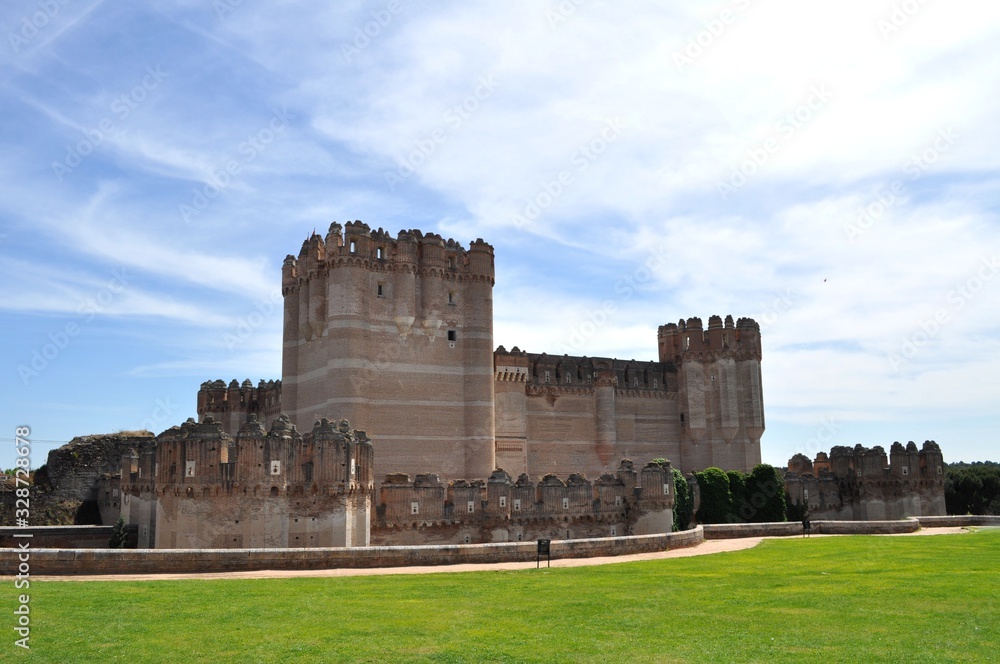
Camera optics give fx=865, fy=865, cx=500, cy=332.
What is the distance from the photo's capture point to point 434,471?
147 ft

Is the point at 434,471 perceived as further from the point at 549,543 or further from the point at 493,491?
the point at 549,543

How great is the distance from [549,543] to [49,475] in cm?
2917

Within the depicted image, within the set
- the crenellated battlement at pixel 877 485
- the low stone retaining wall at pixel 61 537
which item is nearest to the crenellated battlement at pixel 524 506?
the low stone retaining wall at pixel 61 537

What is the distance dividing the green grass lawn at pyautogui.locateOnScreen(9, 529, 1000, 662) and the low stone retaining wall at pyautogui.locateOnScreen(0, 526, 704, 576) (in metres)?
2.18

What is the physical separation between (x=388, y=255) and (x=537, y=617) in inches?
1343

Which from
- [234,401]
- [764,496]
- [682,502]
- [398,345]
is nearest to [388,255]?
[398,345]

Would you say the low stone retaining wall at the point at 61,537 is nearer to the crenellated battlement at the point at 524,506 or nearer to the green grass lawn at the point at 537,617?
the crenellated battlement at the point at 524,506

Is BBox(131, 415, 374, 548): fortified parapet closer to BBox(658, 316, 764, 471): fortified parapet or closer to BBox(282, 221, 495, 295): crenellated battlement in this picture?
BBox(282, 221, 495, 295): crenellated battlement

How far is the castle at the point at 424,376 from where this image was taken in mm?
44188

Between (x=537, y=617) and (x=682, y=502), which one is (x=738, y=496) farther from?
(x=537, y=617)

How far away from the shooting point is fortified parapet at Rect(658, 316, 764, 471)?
59.7 metres

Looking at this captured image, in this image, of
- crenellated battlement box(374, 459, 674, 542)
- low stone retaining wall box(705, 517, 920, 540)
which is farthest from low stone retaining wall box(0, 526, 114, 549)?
low stone retaining wall box(705, 517, 920, 540)

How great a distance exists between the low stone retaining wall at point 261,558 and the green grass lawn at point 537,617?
7.14ft

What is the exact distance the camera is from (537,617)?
13836 mm
